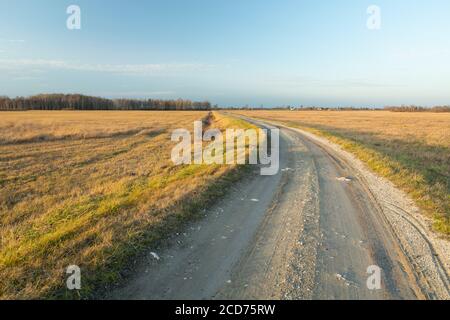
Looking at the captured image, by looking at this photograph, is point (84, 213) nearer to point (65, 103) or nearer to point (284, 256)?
point (284, 256)

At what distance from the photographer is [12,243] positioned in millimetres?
6500

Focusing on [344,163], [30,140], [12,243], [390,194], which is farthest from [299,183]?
[30,140]

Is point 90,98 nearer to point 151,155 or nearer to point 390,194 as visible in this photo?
point 151,155

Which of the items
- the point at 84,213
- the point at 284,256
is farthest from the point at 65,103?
the point at 284,256

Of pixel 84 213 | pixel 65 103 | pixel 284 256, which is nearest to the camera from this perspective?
pixel 284 256

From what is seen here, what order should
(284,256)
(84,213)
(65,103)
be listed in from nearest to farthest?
1. (284,256)
2. (84,213)
3. (65,103)

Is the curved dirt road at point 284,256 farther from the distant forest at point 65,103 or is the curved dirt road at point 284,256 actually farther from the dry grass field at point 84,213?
the distant forest at point 65,103

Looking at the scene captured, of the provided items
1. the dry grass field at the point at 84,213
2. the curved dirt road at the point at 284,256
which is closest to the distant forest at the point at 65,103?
the dry grass field at the point at 84,213

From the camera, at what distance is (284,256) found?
563 cm

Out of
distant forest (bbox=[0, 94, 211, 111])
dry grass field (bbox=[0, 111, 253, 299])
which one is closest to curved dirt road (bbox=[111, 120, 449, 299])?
dry grass field (bbox=[0, 111, 253, 299])

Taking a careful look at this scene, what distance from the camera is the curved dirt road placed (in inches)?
180

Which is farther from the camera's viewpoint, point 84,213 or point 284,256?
point 84,213
